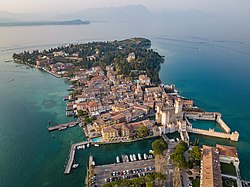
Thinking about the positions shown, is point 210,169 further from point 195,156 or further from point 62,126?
point 62,126

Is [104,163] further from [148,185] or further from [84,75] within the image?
[84,75]

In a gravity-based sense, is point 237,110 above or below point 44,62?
below

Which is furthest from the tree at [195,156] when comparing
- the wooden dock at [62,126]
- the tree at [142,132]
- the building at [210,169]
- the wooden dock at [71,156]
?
the wooden dock at [62,126]

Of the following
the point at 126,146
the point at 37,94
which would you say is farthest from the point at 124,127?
the point at 37,94

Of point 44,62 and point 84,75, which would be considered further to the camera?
point 44,62

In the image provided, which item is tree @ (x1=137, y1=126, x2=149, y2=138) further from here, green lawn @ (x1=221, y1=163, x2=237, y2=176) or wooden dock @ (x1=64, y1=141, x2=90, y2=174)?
green lawn @ (x1=221, y1=163, x2=237, y2=176)

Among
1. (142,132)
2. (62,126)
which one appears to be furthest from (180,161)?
(62,126)

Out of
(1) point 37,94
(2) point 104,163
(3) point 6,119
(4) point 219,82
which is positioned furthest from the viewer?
(4) point 219,82

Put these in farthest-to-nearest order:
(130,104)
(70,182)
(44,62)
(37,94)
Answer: (44,62), (37,94), (130,104), (70,182)

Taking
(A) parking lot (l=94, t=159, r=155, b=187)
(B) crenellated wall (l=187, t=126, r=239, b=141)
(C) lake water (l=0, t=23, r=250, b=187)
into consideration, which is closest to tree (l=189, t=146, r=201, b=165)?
(A) parking lot (l=94, t=159, r=155, b=187)
